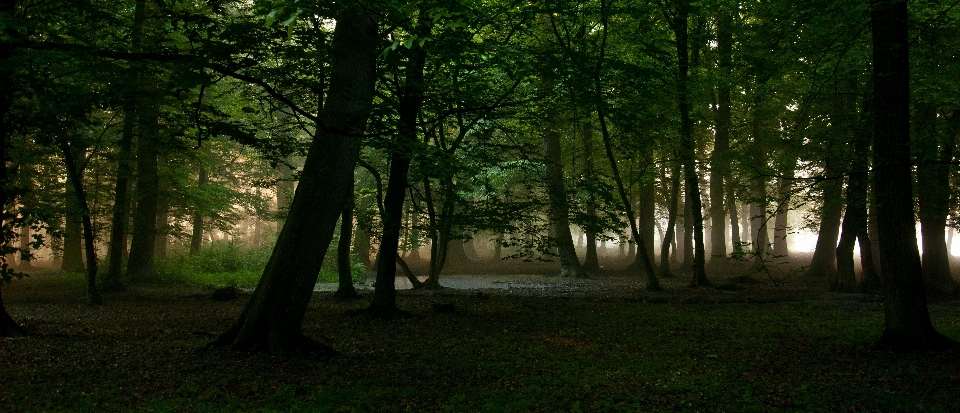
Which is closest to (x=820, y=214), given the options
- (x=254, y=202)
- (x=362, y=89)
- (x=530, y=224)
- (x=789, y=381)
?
(x=530, y=224)

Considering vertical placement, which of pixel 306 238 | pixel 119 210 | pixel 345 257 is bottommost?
pixel 345 257

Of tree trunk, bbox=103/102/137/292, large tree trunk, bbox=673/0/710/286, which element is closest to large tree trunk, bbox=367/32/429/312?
tree trunk, bbox=103/102/137/292

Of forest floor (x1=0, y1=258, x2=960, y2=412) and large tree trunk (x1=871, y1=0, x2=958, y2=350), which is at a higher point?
large tree trunk (x1=871, y1=0, x2=958, y2=350)

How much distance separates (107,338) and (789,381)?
9067mm

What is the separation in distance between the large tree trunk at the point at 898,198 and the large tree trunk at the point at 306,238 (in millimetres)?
6744

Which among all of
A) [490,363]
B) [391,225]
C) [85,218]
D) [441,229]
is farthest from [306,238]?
[85,218]

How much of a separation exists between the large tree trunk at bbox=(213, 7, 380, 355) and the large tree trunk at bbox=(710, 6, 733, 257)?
8.29 metres

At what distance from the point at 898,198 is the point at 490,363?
19.0 ft

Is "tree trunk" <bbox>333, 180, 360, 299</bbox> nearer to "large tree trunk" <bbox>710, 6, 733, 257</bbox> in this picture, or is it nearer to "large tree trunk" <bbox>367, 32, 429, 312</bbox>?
"large tree trunk" <bbox>367, 32, 429, 312</bbox>

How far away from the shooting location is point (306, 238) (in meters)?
7.66

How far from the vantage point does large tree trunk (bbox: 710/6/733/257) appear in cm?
1538

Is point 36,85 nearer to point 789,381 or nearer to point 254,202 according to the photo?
point 789,381

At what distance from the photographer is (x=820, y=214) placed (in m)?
16.7

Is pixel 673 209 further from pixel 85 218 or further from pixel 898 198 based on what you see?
pixel 85 218
